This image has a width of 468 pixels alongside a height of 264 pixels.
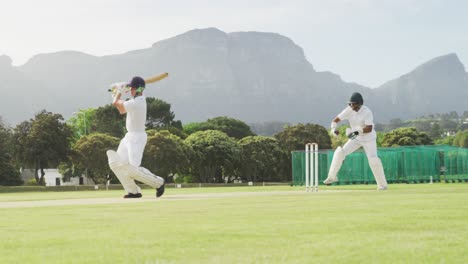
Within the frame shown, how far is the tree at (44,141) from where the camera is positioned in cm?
8106

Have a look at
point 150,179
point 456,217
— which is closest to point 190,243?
point 456,217

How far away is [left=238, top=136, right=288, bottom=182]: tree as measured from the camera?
99.1 m

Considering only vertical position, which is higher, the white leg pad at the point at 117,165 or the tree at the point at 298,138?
the tree at the point at 298,138

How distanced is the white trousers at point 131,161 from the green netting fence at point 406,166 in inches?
1207

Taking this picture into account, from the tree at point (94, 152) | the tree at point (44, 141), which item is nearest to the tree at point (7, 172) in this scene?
the tree at point (44, 141)

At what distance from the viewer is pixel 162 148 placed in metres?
80.8

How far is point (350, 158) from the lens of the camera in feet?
162

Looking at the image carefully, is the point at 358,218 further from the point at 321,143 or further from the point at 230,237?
the point at 321,143

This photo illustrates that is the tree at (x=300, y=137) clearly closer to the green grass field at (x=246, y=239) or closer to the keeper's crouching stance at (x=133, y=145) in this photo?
the keeper's crouching stance at (x=133, y=145)

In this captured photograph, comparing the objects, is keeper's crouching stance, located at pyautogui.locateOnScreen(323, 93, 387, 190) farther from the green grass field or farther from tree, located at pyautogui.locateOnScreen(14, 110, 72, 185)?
tree, located at pyautogui.locateOnScreen(14, 110, 72, 185)

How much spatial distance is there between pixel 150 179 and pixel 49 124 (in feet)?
219

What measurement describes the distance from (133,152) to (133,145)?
189mm

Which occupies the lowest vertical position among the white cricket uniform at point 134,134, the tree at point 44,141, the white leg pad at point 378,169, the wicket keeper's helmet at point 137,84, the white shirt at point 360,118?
the white leg pad at point 378,169

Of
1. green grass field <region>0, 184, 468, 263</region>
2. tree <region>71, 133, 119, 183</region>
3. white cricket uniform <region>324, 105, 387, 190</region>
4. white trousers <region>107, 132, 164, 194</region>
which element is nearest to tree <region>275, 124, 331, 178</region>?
tree <region>71, 133, 119, 183</region>
